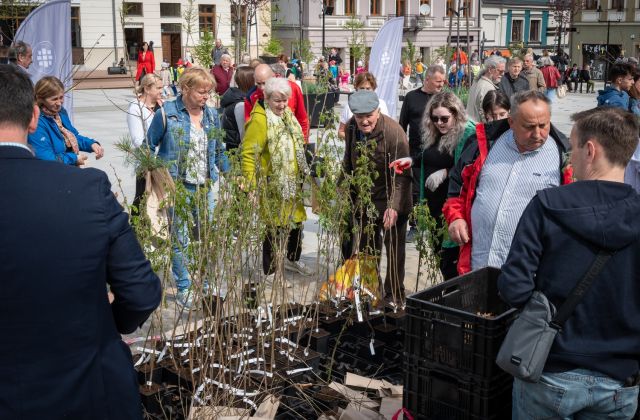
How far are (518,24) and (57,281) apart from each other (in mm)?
58259

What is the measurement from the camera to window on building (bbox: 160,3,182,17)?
38.7 meters

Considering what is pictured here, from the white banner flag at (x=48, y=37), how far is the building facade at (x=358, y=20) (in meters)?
34.9

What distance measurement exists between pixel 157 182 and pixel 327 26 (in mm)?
41678

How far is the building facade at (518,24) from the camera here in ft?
180

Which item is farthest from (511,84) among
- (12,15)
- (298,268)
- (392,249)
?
(12,15)

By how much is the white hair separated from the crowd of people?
0.01m

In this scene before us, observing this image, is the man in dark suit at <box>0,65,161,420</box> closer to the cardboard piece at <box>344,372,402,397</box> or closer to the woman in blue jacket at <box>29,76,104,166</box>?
the cardboard piece at <box>344,372,402,397</box>

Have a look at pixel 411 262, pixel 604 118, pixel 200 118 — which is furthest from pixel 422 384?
pixel 411 262

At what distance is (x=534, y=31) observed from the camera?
5800 cm

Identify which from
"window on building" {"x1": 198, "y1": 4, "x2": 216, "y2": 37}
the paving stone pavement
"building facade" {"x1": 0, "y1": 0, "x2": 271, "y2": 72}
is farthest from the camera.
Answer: "window on building" {"x1": 198, "y1": 4, "x2": 216, "y2": 37}

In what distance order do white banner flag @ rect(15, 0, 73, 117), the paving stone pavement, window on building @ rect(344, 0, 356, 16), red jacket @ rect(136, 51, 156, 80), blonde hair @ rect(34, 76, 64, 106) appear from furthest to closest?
1. window on building @ rect(344, 0, 356, 16)
2. red jacket @ rect(136, 51, 156, 80)
3. white banner flag @ rect(15, 0, 73, 117)
4. the paving stone pavement
5. blonde hair @ rect(34, 76, 64, 106)

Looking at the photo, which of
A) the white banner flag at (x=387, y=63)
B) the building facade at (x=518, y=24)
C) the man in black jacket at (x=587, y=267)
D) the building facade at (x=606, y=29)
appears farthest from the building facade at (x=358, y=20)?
the man in black jacket at (x=587, y=267)

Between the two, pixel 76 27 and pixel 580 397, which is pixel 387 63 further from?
pixel 76 27

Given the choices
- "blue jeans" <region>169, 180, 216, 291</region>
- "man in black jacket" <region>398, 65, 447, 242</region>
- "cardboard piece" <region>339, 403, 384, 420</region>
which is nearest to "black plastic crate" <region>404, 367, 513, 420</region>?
"cardboard piece" <region>339, 403, 384, 420</region>
